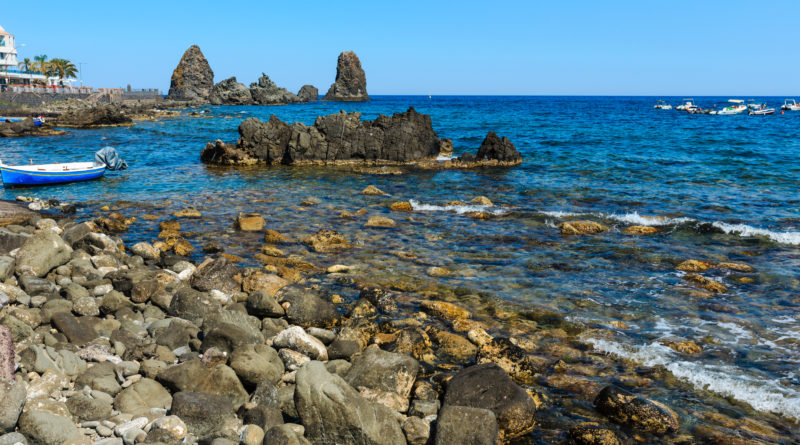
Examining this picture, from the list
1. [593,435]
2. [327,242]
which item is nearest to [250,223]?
[327,242]

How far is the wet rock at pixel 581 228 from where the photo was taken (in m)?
19.3

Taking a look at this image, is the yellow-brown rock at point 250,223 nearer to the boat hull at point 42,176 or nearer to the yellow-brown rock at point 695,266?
the yellow-brown rock at point 695,266

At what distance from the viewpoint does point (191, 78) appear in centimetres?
16725

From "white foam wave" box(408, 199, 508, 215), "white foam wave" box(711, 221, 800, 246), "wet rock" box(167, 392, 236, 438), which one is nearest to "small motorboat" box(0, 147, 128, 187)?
"white foam wave" box(408, 199, 508, 215)

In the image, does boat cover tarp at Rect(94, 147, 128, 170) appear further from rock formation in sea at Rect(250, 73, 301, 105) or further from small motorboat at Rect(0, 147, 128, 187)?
rock formation in sea at Rect(250, 73, 301, 105)

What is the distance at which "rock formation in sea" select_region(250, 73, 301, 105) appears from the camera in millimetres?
157500

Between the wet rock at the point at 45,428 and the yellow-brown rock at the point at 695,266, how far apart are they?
15.2 metres

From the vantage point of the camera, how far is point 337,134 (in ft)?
135

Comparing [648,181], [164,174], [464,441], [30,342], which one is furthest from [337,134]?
[464,441]

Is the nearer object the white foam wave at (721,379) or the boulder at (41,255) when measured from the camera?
the white foam wave at (721,379)

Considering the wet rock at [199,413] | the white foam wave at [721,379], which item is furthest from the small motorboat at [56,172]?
the white foam wave at [721,379]

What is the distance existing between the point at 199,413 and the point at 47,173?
29.1m

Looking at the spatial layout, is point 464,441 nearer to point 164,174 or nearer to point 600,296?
point 600,296

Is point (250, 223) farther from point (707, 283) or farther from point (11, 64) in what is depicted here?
Result: point (11, 64)
